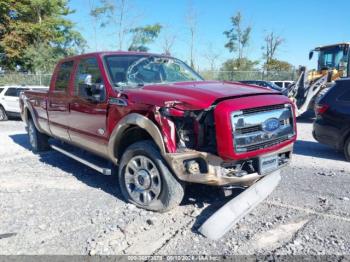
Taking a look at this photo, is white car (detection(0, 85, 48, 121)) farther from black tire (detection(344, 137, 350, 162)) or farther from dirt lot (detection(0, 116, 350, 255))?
black tire (detection(344, 137, 350, 162))

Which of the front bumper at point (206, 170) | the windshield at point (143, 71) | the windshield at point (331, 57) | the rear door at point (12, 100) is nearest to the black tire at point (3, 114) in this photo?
the rear door at point (12, 100)

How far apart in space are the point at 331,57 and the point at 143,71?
16.0m

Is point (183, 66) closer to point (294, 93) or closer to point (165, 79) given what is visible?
point (165, 79)

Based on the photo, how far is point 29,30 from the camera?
33.4m

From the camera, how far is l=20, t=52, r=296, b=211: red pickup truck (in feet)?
12.6

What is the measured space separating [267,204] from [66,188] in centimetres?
308

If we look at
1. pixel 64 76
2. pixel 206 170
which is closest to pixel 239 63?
pixel 64 76

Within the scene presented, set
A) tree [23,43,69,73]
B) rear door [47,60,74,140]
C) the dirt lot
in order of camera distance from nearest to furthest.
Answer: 1. the dirt lot
2. rear door [47,60,74,140]
3. tree [23,43,69,73]

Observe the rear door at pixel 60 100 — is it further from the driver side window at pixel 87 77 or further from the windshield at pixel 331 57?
the windshield at pixel 331 57

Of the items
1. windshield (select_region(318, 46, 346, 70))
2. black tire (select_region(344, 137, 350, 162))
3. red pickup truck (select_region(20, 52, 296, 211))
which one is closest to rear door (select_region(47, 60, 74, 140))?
red pickup truck (select_region(20, 52, 296, 211))

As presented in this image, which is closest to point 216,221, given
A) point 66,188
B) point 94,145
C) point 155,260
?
point 155,260

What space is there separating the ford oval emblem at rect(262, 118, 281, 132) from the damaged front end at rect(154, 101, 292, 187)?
1.23 ft

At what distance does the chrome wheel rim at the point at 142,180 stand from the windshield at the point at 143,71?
1.18 metres

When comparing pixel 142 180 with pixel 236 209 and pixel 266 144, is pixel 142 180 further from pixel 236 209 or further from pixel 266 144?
pixel 266 144
